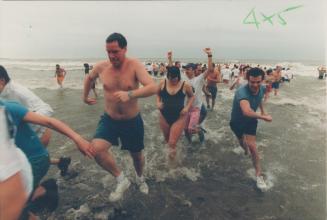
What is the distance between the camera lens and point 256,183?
203 inches

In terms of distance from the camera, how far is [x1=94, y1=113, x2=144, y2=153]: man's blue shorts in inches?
166

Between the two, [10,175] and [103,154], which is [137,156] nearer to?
[103,154]

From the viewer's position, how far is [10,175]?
1947mm

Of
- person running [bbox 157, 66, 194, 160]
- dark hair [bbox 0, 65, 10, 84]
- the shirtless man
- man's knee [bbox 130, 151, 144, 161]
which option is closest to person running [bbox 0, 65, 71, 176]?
dark hair [bbox 0, 65, 10, 84]

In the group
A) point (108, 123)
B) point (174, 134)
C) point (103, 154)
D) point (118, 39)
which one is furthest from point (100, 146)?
point (174, 134)

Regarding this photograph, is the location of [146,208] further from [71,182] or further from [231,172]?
[231,172]

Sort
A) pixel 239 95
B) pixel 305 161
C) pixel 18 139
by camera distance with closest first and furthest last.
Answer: pixel 18 139, pixel 239 95, pixel 305 161

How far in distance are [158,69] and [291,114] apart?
76.6ft

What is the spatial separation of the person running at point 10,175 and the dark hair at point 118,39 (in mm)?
1938

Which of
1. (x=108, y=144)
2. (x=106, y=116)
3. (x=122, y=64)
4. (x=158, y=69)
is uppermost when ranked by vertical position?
(x=122, y=64)

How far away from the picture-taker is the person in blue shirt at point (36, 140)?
2.43m

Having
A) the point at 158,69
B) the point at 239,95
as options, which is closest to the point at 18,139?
the point at 239,95

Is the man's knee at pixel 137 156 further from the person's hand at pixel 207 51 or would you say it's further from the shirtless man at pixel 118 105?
the person's hand at pixel 207 51

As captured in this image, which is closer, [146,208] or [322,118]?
[146,208]
